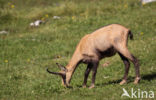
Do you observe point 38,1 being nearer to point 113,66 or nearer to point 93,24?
point 93,24

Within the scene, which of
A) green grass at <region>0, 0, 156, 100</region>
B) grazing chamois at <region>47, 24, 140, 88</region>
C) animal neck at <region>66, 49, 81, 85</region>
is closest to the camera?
grazing chamois at <region>47, 24, 140, 88</region>

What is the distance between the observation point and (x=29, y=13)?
2319 centimetres

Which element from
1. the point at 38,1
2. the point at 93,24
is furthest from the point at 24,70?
the point at 38,1

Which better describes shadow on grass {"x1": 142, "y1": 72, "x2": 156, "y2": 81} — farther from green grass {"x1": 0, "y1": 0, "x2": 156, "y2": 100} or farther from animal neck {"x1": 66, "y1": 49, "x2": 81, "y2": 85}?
animal neck {"x1": 66, "y1": 49, "x2": 81, "y2": 85}

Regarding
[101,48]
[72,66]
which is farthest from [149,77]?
[72,66]

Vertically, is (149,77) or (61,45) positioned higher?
(61,45)

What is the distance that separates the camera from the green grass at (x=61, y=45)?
10648 millimetres

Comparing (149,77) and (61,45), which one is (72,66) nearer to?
(149,77)

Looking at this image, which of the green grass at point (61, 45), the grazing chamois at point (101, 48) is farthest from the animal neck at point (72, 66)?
the green grass at point (61, 45)

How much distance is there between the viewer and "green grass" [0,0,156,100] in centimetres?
1065

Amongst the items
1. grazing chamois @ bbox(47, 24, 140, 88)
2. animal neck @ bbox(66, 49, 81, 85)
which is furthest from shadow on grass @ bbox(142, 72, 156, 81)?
animal neck @ bbox(66, 49, 81, 85)

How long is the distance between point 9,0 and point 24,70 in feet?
44.4

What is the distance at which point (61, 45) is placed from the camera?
1734 cm

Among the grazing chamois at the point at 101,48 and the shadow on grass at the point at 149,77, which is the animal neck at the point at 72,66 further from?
the shadow on grass at the point at 149,77
